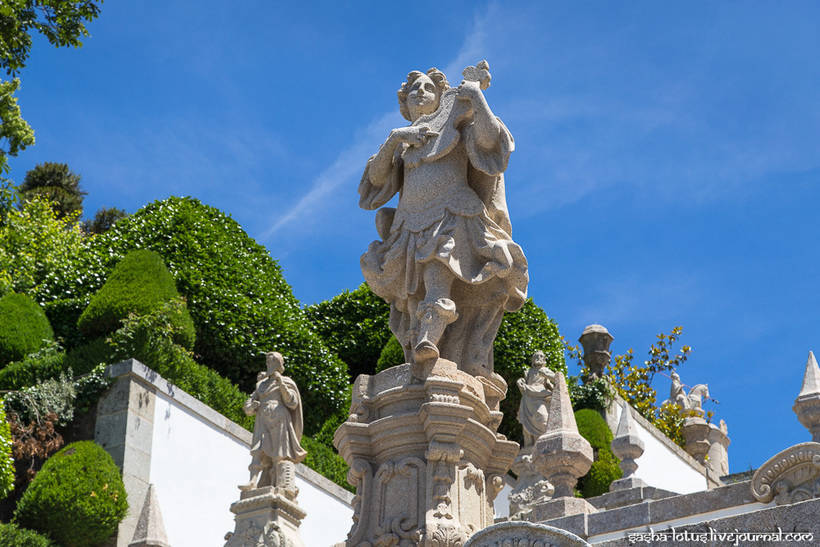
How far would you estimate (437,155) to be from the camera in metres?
7.75

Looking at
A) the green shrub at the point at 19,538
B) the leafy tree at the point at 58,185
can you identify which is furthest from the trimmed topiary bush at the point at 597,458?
the leafy tree at the point at 58,185

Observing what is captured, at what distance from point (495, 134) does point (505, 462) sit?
90.9 inches

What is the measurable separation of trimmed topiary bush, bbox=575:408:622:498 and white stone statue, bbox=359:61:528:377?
9.29 meters

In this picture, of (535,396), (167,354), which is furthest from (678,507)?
(167,354)

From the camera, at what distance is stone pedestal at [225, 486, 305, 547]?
25.8ft

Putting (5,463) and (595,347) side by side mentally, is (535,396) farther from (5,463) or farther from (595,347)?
(595,347)

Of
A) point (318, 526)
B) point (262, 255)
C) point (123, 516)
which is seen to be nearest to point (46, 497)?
point (123, 516)

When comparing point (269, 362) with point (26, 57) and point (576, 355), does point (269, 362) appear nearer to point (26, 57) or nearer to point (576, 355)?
point (26, 57)

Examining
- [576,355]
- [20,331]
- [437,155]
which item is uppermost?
[576,355]

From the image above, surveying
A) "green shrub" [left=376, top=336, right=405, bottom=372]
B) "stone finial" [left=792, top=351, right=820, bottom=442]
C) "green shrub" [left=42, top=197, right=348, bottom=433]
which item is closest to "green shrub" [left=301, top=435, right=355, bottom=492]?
"green shrub" [left=42, top=197, right=348, bottom=433]

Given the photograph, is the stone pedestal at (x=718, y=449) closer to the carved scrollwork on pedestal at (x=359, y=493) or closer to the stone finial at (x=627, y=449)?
the stone finial at (x=627, y=449)

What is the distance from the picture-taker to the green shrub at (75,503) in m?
11.6

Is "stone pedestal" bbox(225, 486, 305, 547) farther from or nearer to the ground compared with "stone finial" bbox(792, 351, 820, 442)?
nearer to the ground

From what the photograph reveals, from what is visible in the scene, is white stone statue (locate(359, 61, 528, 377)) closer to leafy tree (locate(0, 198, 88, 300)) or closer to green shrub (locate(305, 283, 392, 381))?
leafy tree (locate(0, 198, 88, 300))
